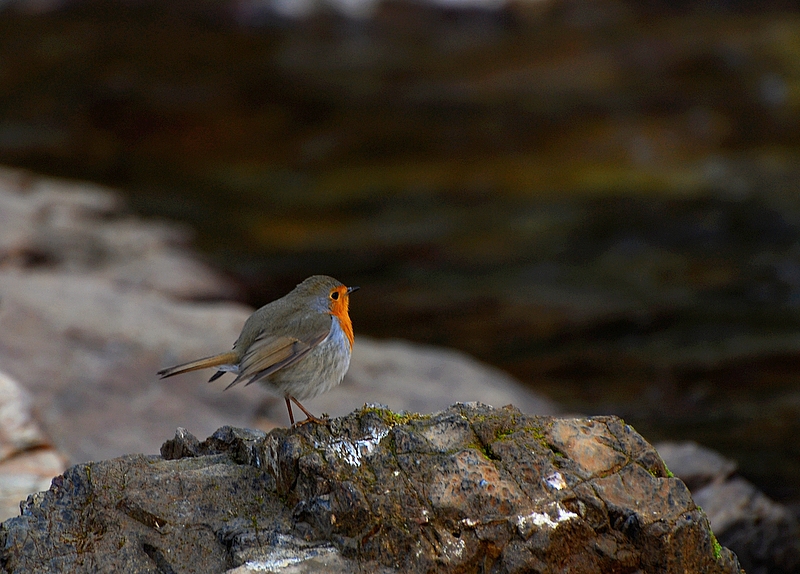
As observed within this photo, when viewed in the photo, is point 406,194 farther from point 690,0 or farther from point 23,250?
point 690,0

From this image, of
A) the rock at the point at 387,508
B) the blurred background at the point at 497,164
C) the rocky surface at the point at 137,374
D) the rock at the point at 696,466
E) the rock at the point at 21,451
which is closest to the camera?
the rock at the point at 387,508

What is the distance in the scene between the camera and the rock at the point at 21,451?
183 inches

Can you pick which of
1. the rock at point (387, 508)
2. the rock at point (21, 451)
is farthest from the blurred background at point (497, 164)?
the rock at point (21, 451)

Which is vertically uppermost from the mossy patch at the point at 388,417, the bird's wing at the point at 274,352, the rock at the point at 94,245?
the mossy patch at the point at 388,417

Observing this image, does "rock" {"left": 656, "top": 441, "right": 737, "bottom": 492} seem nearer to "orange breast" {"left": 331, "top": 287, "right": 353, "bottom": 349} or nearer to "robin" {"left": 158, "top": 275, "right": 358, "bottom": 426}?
"orange breast" {"left": 331, "top": 287, "right": 353, "bottom": 349}

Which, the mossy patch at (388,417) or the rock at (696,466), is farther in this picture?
the rock at (696,466)

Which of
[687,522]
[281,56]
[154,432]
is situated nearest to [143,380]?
[154,432]

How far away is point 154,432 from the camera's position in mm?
6078

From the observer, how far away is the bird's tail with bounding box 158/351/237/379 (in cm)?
427

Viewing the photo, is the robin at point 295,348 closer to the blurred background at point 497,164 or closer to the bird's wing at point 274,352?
the bird's wing at point 274,352

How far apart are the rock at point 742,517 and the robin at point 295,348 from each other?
7.78ft

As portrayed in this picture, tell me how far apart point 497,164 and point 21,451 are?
42.7 feet

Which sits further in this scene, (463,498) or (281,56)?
(281,56)

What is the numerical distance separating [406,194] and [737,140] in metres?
5.97
